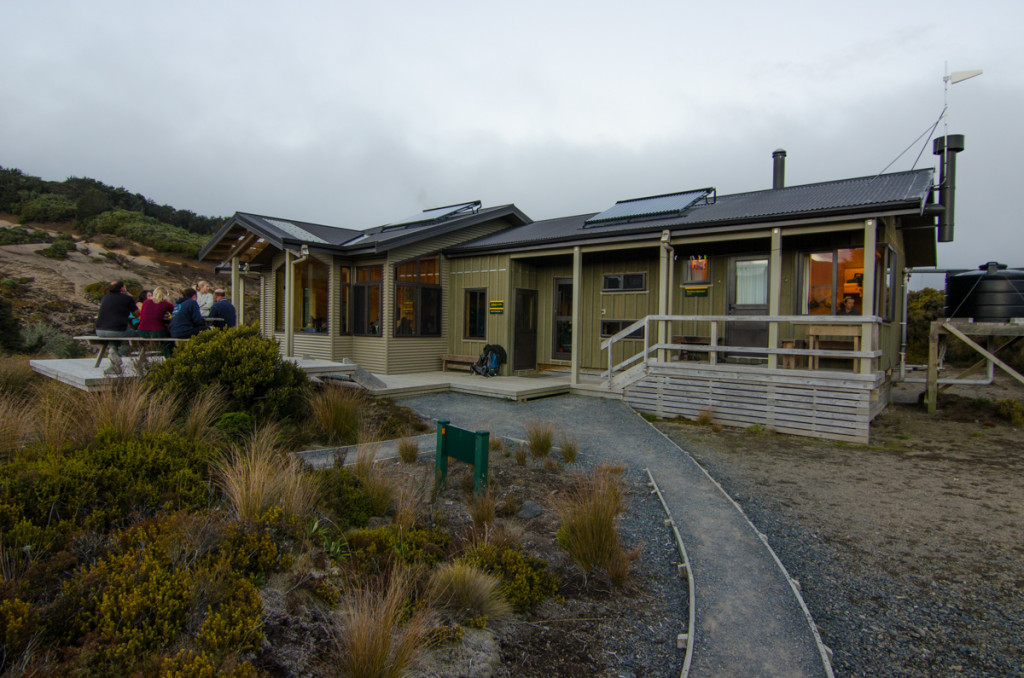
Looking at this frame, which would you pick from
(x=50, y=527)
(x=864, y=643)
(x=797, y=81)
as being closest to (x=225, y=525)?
(x=50, y=527)

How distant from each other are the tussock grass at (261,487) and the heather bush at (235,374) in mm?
2222

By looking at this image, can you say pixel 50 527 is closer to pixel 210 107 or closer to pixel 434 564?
pixel 434 564

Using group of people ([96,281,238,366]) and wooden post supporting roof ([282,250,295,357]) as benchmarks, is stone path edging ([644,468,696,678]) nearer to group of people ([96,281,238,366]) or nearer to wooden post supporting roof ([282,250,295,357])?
group of people ([96,281,238,366])

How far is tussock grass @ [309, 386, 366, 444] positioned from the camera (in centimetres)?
681

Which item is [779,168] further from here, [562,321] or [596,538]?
[596,538]

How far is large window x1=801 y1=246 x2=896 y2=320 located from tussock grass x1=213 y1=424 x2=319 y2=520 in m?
9.91

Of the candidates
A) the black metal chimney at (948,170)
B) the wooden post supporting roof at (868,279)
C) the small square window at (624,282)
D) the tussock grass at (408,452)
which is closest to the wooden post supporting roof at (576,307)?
the small square window at (624,282)

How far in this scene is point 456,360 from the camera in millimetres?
13555

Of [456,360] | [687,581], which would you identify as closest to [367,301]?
[456,360]

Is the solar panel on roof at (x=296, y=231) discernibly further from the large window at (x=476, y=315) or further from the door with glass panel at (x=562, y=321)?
the door with glass panel at (x=562, y=321)

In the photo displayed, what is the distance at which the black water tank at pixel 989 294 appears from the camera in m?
10.7

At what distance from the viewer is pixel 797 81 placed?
1791cm

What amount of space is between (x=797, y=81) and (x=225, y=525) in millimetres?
20940

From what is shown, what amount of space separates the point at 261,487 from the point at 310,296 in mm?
11640
